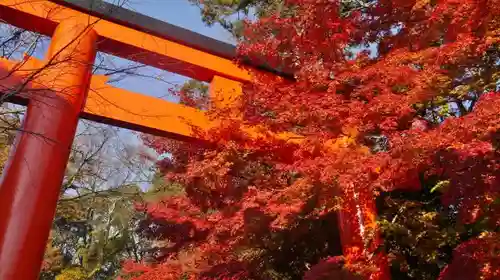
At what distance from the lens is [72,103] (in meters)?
4.99

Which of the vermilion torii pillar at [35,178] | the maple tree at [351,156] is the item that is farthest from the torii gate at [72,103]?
the maple tree at [351,156]

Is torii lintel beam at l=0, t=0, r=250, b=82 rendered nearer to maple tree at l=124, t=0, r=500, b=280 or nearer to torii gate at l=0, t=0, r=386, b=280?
torii gate at l=0, t=0, r=386, b=280

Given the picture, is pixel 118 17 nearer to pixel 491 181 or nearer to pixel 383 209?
pixel 383 209

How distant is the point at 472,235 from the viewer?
496cm

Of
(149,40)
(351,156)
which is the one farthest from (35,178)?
(351,156)

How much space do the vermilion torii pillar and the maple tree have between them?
4.68 ft

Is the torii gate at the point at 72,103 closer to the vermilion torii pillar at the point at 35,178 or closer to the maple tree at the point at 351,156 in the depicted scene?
the vermilion torii pillar at the point at 35,178

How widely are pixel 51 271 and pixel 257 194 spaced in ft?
44.5

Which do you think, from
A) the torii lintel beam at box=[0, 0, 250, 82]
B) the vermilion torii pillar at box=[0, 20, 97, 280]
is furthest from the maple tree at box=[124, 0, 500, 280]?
the vermilion torii pillar at box=[0, 20, 97, 280]

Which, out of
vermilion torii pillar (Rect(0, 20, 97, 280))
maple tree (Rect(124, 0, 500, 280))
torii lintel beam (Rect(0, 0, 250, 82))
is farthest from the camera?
torii lintel beam (Rect(0, 0, 250, 82))

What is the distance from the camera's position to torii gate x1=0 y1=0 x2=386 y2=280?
4445 mm

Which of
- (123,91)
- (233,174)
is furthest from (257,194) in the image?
(123,91)

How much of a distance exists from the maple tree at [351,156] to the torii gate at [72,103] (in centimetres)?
47

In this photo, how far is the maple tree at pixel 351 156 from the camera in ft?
12.6
